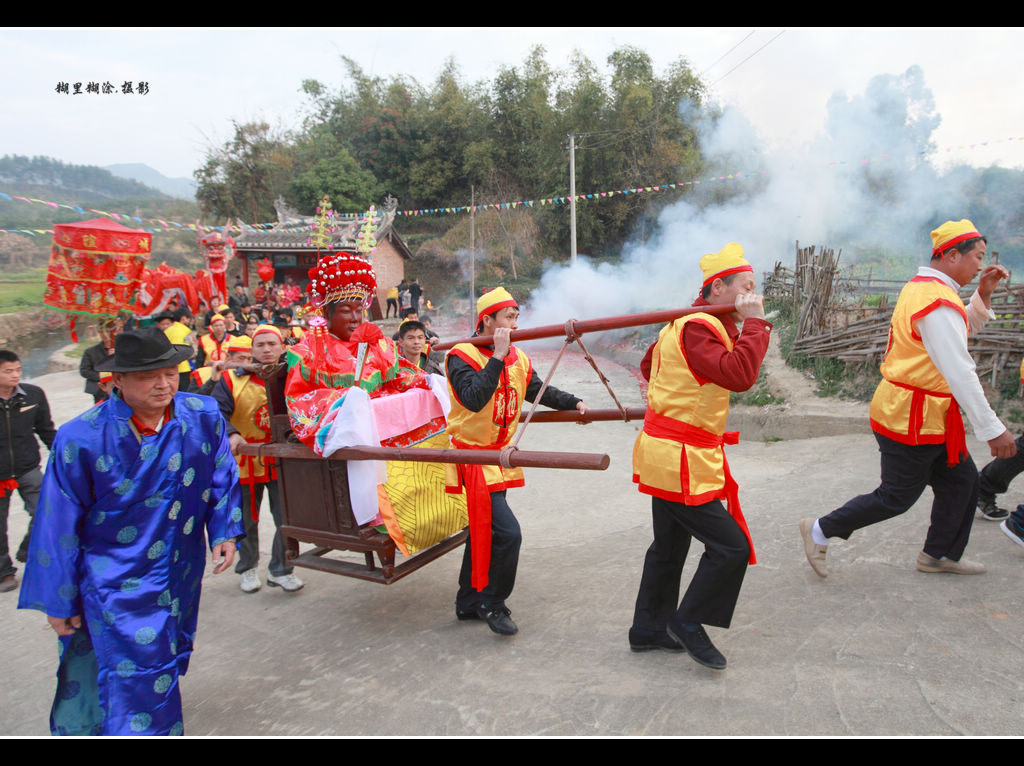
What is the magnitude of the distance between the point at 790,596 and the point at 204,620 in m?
3.38

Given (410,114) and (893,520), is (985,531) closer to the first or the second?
(893,520)

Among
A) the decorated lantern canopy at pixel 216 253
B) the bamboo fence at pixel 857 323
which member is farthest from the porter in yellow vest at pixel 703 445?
the decorated lantern canopy at pixel 216 253

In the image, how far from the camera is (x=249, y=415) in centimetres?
431

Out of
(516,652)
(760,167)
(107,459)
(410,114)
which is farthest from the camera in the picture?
(410,114)

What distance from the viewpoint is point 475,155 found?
32.6m

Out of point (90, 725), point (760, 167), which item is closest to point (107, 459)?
point (90, 725)

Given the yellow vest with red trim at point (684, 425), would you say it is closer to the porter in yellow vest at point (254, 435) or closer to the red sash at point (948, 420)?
the red sash at point (948, 420)

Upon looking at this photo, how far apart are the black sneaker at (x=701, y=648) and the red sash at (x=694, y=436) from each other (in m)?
0.41

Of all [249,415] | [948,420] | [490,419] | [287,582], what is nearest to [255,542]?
[287,582]

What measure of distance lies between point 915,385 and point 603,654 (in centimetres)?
210

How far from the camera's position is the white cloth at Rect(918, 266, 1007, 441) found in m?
3.14

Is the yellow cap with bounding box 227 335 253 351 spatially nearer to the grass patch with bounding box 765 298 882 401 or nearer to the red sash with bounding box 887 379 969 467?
the red sash with bounding box 887 379 969 467

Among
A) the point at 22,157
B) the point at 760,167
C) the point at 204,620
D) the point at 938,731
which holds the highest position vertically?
the point at 22,157

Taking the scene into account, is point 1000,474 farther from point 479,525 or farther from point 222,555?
point 222,555
